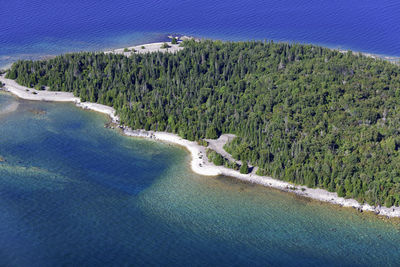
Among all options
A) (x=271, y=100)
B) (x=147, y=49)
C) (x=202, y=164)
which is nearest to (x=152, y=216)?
(x=202, y=164)

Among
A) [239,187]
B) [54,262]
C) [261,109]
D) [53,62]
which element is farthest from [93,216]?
[53,62]

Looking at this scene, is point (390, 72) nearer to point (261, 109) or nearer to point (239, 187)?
point (261, 109)

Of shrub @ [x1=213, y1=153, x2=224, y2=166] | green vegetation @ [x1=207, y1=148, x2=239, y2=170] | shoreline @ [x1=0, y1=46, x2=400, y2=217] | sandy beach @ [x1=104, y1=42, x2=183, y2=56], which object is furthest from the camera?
sandy beach @ [x1=104, y1=42, x2=183, y2=56]

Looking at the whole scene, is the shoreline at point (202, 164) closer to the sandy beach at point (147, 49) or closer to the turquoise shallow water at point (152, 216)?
the turquoise shallow water at point (152, 216)

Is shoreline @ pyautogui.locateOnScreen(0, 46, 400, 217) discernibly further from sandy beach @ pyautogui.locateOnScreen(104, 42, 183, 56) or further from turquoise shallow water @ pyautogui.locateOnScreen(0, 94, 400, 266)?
sandy beach @ pyautogui.locateOnScreen(104, 42, 183, 56)

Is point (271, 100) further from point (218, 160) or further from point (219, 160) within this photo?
point (218, 160)

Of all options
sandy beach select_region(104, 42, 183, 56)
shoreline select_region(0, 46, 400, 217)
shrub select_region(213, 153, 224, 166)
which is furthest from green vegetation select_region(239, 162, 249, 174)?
sandy beach select_region(104, 42, 183, 56)
